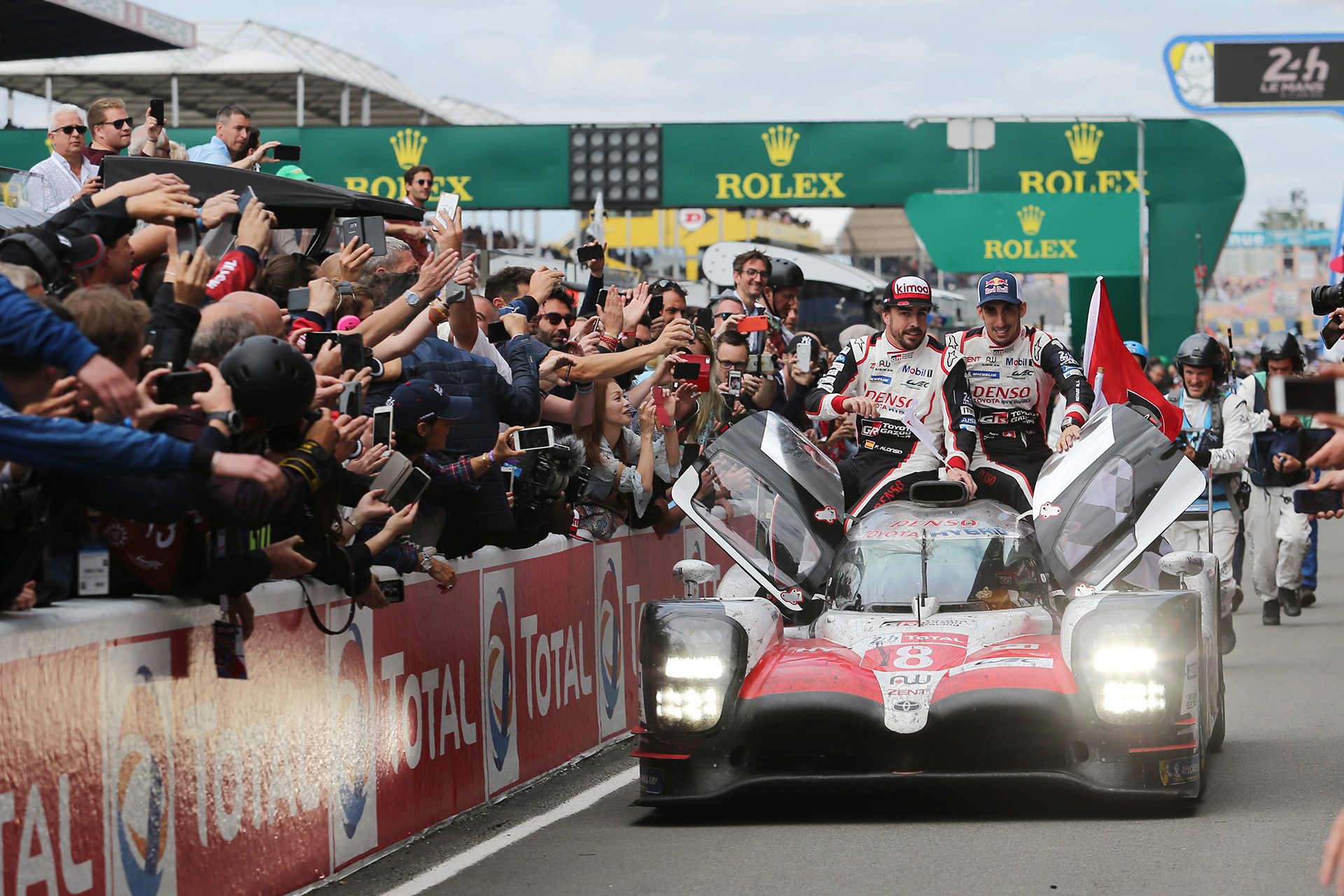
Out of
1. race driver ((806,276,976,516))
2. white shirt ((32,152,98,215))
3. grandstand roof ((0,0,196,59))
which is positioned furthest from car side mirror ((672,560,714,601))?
grandstand roof ((0,0,196,59))

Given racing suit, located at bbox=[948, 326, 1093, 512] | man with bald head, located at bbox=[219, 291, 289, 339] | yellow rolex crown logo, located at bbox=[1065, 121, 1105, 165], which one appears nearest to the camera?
man with bald head, located at bbox=[219, 291, 289, 339]

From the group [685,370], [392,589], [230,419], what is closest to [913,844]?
[392,589]

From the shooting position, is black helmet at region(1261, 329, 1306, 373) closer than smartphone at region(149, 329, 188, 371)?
No

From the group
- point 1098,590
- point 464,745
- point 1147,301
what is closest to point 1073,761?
point 1098,590

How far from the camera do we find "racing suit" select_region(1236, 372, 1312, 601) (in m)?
15.8

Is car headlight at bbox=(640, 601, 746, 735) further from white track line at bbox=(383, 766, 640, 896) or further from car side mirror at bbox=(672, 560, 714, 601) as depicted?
car side mirror at bbox=(672, 560, 714, 601)

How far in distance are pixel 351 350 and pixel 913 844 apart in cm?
265

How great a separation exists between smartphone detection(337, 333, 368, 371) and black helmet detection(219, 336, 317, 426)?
41.1 inches

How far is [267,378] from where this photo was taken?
5.83m

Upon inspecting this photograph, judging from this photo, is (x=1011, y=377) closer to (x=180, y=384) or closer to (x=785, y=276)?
(x=785, y=276)

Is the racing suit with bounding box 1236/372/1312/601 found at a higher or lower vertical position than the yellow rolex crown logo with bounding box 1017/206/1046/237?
lower

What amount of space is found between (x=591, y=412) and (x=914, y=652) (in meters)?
3.08

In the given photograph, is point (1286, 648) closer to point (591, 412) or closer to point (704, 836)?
point (591, 412)

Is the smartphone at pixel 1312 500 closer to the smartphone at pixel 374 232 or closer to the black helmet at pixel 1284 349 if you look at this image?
the smartphone at pixel 374 232
